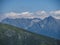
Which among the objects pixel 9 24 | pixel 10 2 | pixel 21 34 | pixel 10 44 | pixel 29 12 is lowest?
pixel 10 44

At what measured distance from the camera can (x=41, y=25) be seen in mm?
3000

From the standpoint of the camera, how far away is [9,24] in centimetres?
294

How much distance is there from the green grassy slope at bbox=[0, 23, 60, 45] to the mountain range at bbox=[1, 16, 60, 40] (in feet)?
0.27

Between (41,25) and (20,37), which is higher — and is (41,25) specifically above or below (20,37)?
above

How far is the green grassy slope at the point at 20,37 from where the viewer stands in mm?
2869

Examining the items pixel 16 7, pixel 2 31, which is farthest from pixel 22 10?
pixel 2 31

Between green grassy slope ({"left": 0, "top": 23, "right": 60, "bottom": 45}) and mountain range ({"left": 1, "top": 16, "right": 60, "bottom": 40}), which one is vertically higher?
mountain range ({"left": 1, "top": 16, "right": 60, "bottom": 40})

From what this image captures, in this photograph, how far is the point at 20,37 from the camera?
291 cm

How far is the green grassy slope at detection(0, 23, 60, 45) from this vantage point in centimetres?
287

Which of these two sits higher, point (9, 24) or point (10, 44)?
point (9, 24)

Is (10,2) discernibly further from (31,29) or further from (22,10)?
(31,29)

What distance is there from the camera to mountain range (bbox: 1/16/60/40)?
2959 millimetres

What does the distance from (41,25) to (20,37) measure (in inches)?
19.5

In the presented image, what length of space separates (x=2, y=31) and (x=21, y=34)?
38cm
